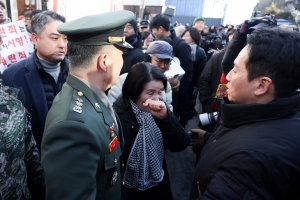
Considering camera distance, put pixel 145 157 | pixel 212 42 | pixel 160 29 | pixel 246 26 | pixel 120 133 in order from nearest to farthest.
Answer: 1. pixel 120 133
2. pixel 145 157
3. pixel 246 26
4. pixel 160 29
5. pixel 212 42

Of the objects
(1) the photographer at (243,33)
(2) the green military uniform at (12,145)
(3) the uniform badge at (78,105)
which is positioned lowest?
(2) the green military uniform at (12,145)

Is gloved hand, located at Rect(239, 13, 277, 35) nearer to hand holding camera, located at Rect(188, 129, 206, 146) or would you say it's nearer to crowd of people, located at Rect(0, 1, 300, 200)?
crowd of people, located at Rect(0, 1, 300, 200)

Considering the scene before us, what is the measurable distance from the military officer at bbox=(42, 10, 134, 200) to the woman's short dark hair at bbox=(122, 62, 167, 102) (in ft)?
1.65

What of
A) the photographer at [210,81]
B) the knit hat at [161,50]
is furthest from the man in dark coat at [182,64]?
the knit hat at [161,50]

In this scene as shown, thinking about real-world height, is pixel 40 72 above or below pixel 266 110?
below

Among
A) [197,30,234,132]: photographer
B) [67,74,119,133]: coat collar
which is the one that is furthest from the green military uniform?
[197,30,234,132]: photographer

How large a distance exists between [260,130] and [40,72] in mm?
1829

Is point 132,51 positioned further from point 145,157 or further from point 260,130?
point 260,130

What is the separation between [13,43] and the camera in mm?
2594

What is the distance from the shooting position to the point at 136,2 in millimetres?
26688

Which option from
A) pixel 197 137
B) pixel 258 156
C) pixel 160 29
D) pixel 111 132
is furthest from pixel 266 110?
pixel 160 29

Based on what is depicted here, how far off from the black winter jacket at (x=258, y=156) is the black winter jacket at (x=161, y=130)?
0.63 metres

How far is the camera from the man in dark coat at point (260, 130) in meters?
0.92

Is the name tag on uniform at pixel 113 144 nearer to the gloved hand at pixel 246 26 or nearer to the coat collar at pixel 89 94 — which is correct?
the coat collar at pixel 89 94
